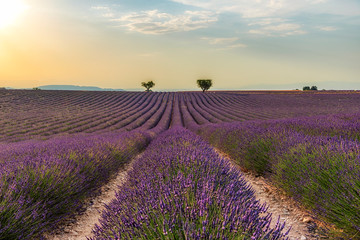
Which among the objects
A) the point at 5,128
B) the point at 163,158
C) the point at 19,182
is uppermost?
the point at 163,158

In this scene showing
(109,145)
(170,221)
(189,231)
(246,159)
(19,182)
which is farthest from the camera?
(109,145)

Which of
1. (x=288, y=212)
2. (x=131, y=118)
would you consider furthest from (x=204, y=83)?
(x=288, y=212)

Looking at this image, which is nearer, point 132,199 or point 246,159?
point 132,199

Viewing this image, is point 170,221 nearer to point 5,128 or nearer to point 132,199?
point 132,199

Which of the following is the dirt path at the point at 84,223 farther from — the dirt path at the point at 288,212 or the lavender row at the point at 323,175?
the lavender row at the point at 323,175

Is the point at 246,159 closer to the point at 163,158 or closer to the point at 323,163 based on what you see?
the point at 323,163

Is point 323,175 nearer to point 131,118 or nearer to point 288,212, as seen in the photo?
point 288,212

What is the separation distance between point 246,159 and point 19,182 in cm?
510

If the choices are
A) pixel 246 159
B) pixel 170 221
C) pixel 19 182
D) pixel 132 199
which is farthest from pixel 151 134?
pixel 170 221

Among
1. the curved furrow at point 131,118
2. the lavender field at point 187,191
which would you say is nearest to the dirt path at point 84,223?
A: the lavender field at point 187,191

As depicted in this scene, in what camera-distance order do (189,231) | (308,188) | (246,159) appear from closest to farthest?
(189,231), (308,188), (246,159)

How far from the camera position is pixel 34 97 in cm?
3472

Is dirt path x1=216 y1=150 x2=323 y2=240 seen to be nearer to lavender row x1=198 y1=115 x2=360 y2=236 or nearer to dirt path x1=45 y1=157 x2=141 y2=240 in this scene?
lavender row x1=198 y1=115 x2=360 y2=236

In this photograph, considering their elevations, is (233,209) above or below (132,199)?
above
